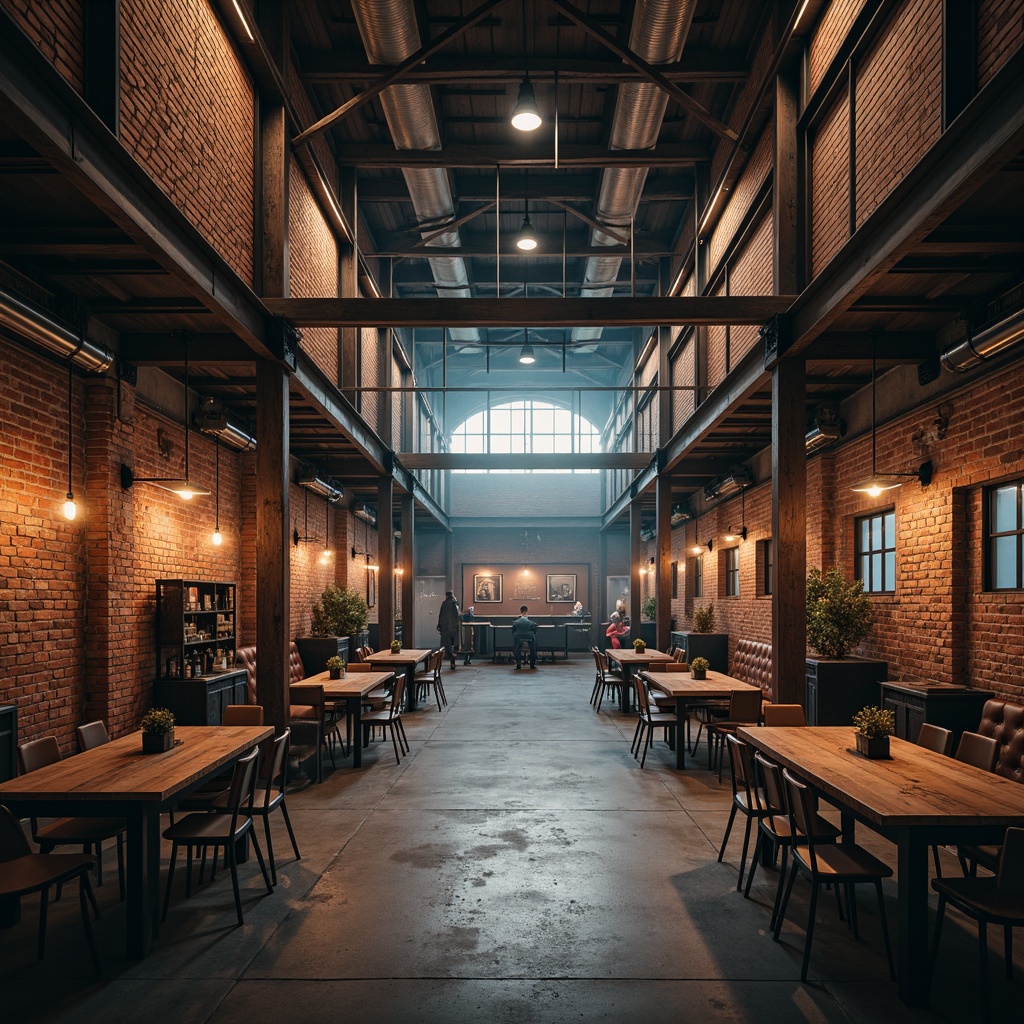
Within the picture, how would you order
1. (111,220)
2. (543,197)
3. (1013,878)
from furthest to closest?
1. (543,197)
2. (111,220)
3. (1013,878)

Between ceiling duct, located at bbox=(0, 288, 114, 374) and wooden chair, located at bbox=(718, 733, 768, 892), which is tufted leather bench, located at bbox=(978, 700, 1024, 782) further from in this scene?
ceiling duct, located at bbox=(0, 288, 114, 374)

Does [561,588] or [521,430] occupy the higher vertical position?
[521,430]

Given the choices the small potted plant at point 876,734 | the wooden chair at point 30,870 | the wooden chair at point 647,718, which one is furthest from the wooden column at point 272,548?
the small potted plant at point 876,734

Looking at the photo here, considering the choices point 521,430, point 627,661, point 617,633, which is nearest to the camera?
point 627,661

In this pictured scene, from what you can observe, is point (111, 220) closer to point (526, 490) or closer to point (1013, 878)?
point (1013, 878)

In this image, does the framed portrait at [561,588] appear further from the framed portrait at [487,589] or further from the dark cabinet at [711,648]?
the dark cabinet at [711,648]

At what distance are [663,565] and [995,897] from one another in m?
9.25

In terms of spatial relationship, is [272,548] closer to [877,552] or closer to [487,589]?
[877,552]

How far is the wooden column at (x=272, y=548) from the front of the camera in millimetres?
6484

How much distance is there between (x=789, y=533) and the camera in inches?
251

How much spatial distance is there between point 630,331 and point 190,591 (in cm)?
1350

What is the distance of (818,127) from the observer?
6.59 metres

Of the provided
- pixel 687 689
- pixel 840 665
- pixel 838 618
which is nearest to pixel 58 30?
pixel 687 689

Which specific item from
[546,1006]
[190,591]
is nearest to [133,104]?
[190,591]
